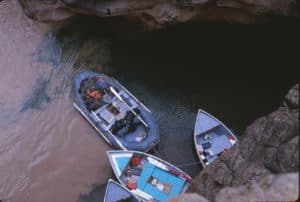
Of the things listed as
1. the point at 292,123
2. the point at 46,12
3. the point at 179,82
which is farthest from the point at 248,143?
the point at 46,12

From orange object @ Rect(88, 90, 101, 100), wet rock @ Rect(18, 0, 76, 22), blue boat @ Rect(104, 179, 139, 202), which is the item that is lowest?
blue boat @ Rect(104, 179, 139, 202)

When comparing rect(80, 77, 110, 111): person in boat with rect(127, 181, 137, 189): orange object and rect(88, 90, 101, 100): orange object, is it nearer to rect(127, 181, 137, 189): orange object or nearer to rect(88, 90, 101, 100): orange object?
rect(88, 90, 101, 100): orange object

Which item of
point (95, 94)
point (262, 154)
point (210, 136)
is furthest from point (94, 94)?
point (262, 154)

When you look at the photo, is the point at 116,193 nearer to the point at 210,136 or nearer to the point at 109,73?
the point at 210,136

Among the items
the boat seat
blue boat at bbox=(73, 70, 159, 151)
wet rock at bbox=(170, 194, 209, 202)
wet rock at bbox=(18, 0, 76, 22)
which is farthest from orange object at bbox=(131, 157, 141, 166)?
wet rock at bbox=(18, 0, 76, 22)

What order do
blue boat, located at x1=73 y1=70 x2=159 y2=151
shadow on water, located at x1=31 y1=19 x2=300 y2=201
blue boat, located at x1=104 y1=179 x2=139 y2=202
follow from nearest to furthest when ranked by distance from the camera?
1. blue boat, located at x1=104 y1=179 x2=139 y2=202
2. blue boat, located at x1=73 y1=70 x2=159 y2=151
3. shadow on water, located at x1=31 y1=19 x2=300 y2=201

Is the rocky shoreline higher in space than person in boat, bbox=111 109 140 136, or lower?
higher
